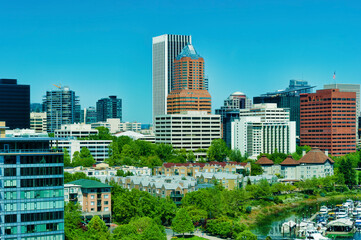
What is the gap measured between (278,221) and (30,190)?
70403mm

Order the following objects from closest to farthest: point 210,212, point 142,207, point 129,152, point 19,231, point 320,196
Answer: point 19,231, point 142,207, point 210,212, point 320,196, point 129,152

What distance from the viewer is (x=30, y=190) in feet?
215

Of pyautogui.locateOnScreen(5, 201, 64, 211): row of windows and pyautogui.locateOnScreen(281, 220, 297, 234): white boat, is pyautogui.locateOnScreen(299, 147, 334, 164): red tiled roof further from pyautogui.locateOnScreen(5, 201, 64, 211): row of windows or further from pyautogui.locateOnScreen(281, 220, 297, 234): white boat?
pyautogui.locateOnScreen(5, 201, 64, 211): row of windows

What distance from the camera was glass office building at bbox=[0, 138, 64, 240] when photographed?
64.4 meters

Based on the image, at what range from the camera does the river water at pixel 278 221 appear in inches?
4225

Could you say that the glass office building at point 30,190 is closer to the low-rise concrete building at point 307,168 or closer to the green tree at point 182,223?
the green tree at point 182,223

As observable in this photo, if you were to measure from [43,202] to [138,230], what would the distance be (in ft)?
80.7

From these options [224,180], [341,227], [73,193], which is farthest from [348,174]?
[73,193]

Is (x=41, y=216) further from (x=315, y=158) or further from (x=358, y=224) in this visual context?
(x=315, y=158)

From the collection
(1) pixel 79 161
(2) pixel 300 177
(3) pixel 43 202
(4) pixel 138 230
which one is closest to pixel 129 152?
(1) pixel 79 161

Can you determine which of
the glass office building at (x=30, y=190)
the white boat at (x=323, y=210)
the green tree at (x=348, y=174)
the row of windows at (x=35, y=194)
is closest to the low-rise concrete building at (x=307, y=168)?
the green tree at (x=348, y=174)

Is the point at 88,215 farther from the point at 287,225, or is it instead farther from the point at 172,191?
the point at 287,225

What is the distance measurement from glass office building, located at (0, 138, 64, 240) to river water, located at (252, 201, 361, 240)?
47635mm

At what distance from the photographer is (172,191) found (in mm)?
119500
